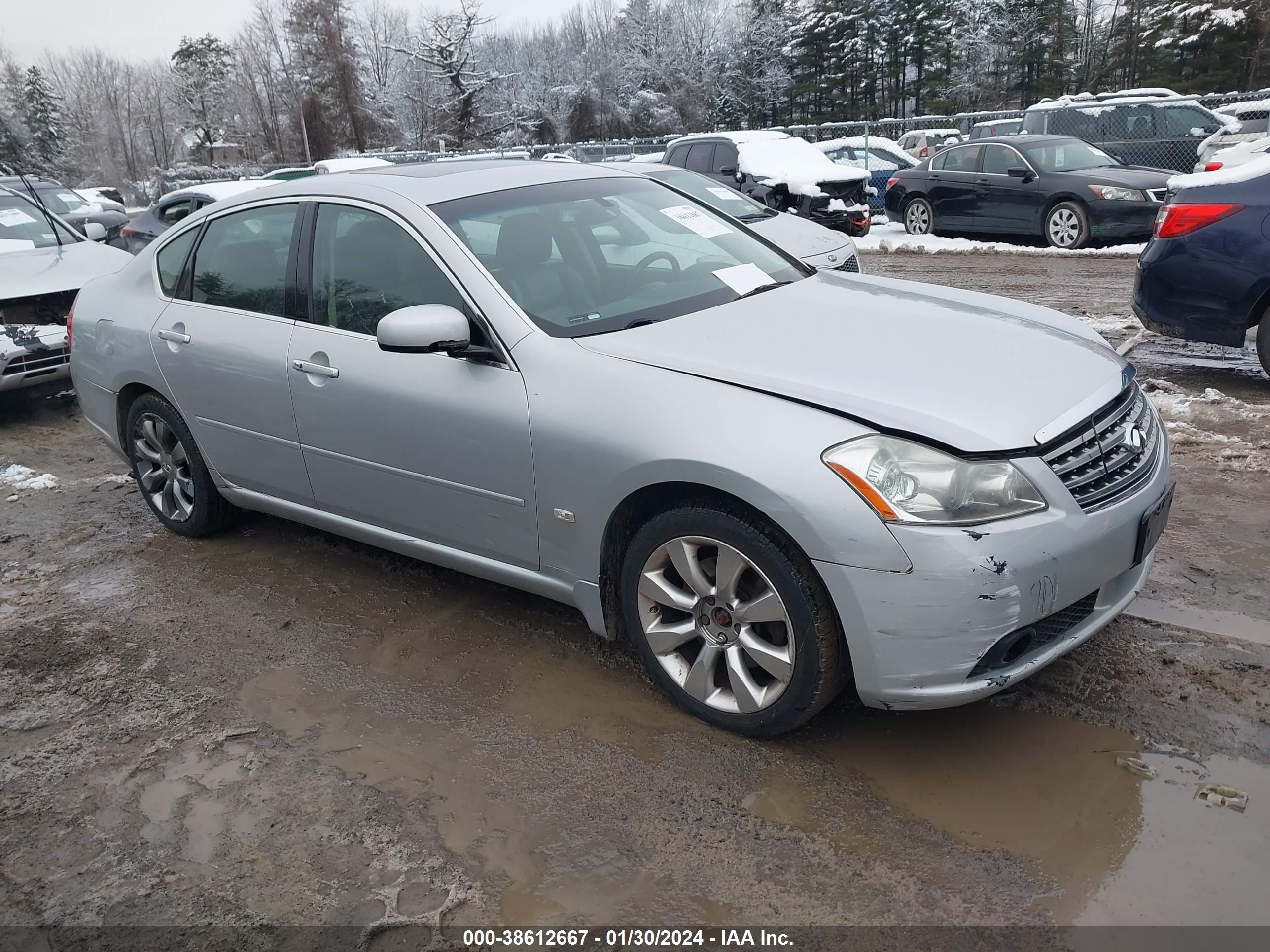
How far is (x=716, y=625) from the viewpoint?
299 cm

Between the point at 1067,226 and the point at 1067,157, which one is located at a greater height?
the point at 1067,157

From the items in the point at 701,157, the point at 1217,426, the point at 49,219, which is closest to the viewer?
the point at 1217,426

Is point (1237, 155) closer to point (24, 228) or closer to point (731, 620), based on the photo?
point (731, 620)

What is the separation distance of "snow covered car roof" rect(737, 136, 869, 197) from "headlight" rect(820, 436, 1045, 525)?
10.6 meters

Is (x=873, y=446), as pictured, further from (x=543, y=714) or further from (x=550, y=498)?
(x=543, y=714)

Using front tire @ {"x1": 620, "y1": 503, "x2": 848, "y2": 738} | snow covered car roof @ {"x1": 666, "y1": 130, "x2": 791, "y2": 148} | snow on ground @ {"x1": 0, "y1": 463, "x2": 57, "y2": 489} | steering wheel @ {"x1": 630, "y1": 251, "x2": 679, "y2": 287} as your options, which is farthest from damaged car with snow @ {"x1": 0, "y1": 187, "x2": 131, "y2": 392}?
snow covered car roof @ {"x1": 666, "y1": 130, "x2": 791, "y2": 148}

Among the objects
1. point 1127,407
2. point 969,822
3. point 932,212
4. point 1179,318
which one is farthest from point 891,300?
point 932,212

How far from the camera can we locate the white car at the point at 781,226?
7.84 metres

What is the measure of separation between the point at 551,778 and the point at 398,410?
141 cm

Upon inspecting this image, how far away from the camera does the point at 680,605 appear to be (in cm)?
304

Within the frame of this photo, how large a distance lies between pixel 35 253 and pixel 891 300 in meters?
7.60

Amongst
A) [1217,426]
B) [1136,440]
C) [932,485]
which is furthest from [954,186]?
[932,485]

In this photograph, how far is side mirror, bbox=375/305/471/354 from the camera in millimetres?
3256

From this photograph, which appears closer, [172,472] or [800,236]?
[172,472]
